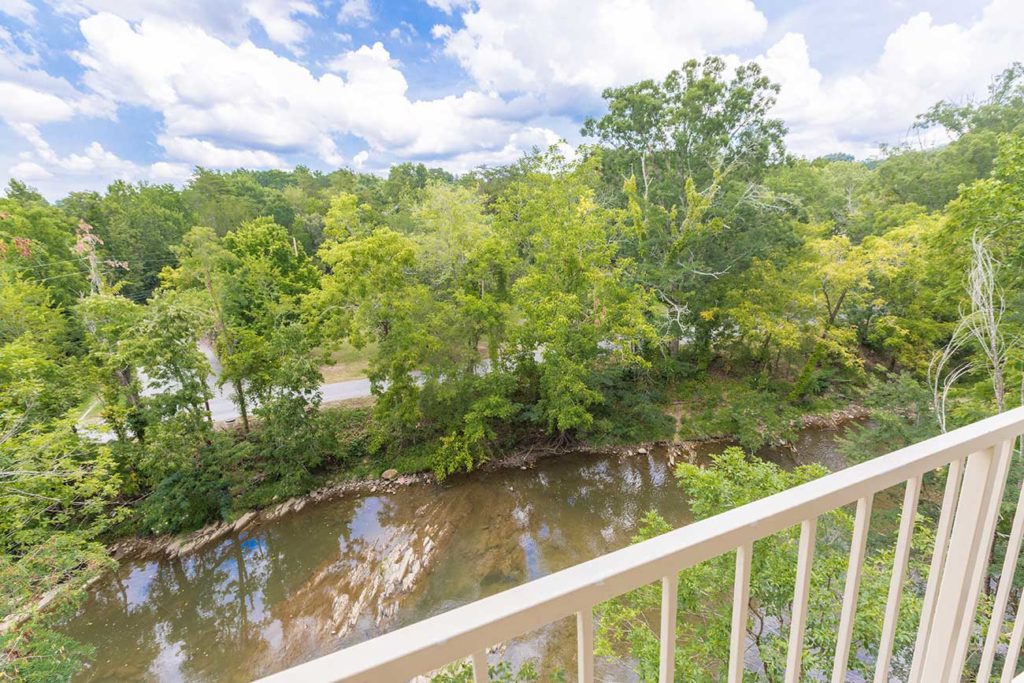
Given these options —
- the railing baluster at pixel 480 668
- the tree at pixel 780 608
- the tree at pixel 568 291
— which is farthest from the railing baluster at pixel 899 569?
the tree at pixel 568 291

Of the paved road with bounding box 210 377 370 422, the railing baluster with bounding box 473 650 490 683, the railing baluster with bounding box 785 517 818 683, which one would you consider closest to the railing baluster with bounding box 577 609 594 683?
the railing baluster with bounding box 473 650 490 683

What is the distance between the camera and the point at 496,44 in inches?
242

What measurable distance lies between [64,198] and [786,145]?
2284 centimetres

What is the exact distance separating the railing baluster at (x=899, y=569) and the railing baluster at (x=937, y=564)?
0.04 m

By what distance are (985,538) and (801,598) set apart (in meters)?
0.51

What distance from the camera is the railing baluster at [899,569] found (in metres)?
0.76

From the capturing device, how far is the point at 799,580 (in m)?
0.71

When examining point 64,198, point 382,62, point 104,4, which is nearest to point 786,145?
point 382,62

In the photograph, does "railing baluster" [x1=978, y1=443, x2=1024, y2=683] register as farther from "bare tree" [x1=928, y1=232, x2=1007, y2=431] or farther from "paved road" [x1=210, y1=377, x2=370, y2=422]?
"paved road" [x1=210, y1=377, x2=370, y2=422]

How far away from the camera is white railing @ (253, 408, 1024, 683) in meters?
0.43

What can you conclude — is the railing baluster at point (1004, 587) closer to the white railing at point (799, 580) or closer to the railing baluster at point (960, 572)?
the white railing at point (799, 580)

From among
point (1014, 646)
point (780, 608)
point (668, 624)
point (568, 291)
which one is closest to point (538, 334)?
point (568, 291)

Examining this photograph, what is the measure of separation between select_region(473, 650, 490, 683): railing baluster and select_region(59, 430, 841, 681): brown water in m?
4.41

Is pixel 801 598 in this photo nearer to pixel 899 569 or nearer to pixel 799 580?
pixel 799 580
